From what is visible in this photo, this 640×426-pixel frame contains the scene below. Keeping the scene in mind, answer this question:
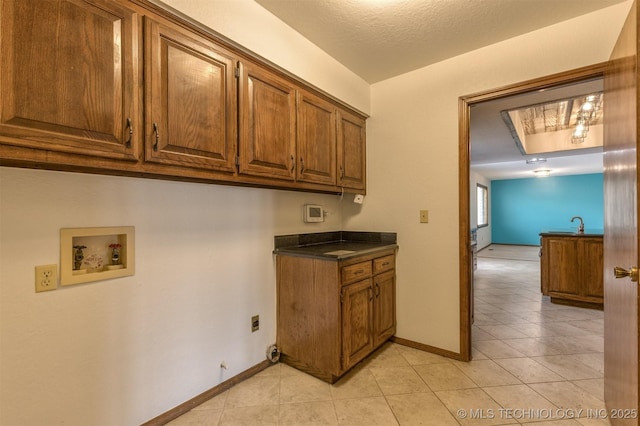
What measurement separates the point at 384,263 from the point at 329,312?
2.50 ft

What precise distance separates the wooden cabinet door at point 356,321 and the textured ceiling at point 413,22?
183 cm

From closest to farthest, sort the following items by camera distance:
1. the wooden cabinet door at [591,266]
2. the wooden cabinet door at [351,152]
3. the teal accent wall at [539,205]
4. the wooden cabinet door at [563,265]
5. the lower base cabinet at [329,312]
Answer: the lower base cabinet at [329,312], the wooden cabinet door at [351,152], the wooden cabinet door at [591,266], the wooden cabinet door at [563,265], the teal accent wall at [539,205]

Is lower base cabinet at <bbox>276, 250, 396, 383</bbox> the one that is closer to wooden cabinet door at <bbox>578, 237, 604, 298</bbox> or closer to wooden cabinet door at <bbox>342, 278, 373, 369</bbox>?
wooden cabinet door at <bbox>342, 278, 373, 369</bbox>

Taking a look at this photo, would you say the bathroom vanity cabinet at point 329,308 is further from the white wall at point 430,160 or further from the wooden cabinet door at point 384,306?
the white wall at point 430,160

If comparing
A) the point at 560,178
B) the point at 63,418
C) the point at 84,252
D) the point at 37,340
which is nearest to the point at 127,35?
the point at 84,252

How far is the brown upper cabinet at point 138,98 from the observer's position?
3.24 feet

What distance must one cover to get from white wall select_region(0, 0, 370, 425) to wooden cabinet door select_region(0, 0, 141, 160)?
327 millimetres

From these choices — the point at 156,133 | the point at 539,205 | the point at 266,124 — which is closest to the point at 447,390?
the point at 266,124

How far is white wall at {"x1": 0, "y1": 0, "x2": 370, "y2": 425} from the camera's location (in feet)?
3.91

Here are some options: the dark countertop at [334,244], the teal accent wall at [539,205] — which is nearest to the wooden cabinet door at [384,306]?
the dark countertop at [334,244]

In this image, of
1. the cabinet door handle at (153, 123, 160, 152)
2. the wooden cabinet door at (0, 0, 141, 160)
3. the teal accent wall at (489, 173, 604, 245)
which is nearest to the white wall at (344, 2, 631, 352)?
the cabinet door handle at (153, 123, 160, 152)

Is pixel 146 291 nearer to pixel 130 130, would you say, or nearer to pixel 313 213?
pixel 130 130

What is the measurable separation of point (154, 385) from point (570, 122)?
19.0 feet

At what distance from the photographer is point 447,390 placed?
1907 mm
